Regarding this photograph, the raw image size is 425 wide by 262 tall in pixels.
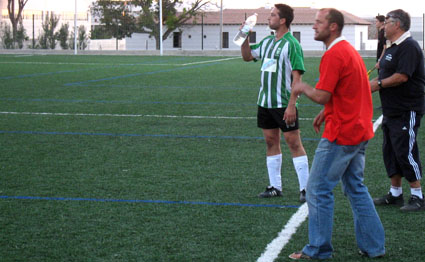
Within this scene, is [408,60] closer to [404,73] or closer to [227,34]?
[404,73]

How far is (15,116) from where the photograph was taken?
524 inches

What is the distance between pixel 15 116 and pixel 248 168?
255 inches

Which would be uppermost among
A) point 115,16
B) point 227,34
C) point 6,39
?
point 115,16

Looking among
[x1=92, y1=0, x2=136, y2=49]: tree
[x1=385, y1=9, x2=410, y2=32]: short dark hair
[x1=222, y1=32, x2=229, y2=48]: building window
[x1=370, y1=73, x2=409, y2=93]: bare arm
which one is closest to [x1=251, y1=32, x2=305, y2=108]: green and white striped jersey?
[x1=370, y1=73, x2=409, y2=93]: bare arm

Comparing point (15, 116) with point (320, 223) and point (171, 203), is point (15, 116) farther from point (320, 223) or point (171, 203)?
point (320, 223)

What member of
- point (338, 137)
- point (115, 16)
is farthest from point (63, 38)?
point (338, 137)

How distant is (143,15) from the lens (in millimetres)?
65438

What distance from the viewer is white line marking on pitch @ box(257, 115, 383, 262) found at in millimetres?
5113

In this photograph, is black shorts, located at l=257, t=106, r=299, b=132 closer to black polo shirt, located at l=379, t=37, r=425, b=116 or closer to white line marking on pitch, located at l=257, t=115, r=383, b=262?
white line marking on pitch, located at l=257, t=115, r=383, b=262

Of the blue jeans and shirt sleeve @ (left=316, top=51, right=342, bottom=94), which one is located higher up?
shirt sleeve @ (left=316, top=51, right=342, bottom=94)

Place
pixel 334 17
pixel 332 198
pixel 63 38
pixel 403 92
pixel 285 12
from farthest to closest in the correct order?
1. pixel 63 38
2. pixel 285 12
3. pixel 403 92
4. pixel 332 198
5. pixel 334 17

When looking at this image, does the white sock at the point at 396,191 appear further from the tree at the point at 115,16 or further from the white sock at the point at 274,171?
the tree at the point at 115,16

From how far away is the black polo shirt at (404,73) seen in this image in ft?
20.4

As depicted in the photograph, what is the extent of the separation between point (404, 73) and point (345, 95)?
1.66 metres
